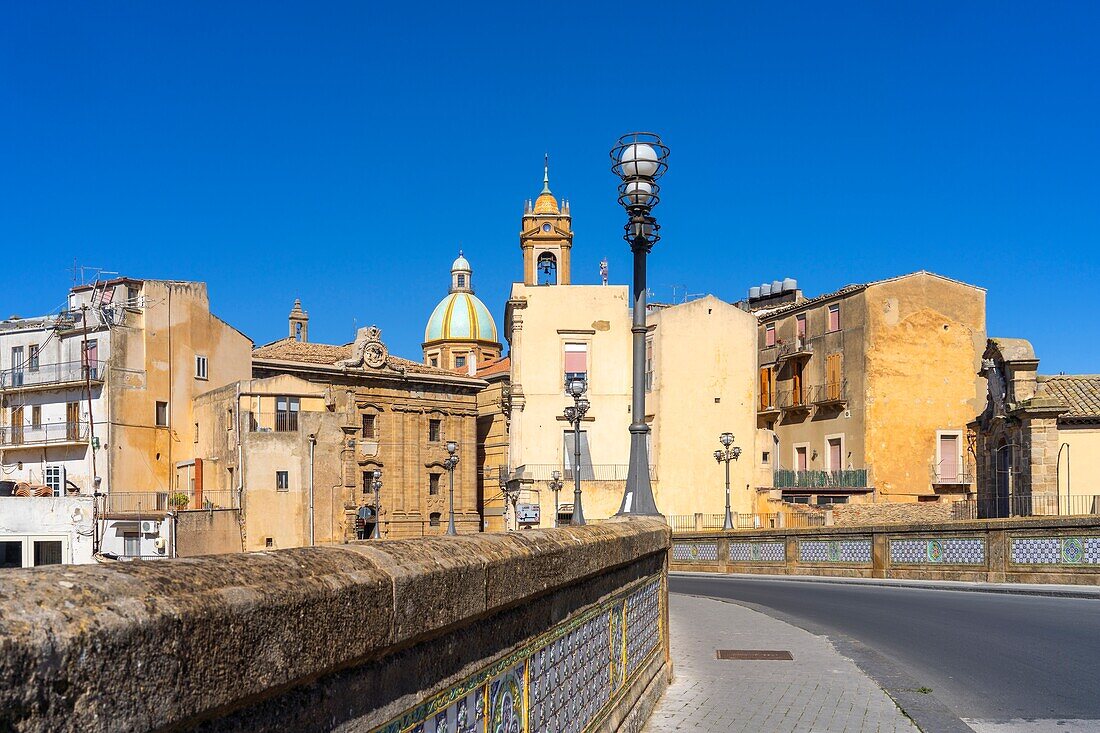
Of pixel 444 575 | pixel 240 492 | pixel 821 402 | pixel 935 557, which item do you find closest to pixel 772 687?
pixel 444 575

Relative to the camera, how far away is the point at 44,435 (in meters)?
59.1

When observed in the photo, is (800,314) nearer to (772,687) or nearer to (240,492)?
(240,492)

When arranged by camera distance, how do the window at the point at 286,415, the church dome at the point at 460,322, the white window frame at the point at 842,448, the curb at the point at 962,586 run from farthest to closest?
the church dome at the point at 460,322
the window at the point at 286,415
the white window frame at the point at 842,448
the curb at the point at 962,586

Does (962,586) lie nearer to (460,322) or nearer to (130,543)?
(130,543)

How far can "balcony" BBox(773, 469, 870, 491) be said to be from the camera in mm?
51531

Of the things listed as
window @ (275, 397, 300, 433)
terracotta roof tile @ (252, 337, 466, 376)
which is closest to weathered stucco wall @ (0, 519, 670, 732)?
window @ (275, 397, 300, 433)

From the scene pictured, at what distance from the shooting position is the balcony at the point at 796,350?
56.0 meters

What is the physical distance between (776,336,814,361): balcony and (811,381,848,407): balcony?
6.01 feet

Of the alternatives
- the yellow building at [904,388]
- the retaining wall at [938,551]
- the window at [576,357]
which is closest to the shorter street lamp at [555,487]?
the window at [576,357]

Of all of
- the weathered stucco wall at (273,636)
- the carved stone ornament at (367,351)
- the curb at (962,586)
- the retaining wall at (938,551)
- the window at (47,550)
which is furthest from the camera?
the carved stone ornament at (367,351)

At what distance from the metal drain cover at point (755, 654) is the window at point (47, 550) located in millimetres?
41383

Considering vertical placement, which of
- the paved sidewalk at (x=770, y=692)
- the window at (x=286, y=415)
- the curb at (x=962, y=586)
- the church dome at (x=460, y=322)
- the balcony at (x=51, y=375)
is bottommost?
the curb at (x=962, y=586)

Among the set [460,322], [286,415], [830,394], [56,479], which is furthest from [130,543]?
[460,322]

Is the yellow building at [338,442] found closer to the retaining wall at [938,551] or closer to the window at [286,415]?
the window at [286,415]
